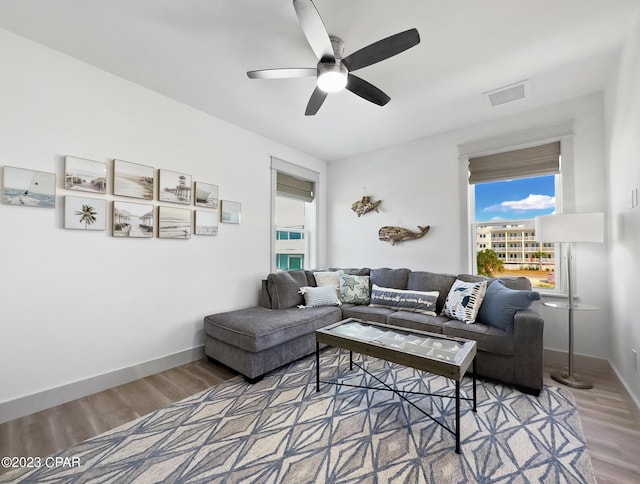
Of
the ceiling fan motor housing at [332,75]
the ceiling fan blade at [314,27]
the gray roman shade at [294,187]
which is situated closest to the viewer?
the ceiling fan blade at [314,27]

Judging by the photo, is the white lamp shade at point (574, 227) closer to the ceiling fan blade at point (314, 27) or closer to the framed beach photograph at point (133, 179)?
the ceiling fan blade at point (314, 27)

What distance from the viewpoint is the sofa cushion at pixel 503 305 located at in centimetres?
237

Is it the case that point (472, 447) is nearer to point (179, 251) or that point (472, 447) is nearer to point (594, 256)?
point (594, 256)

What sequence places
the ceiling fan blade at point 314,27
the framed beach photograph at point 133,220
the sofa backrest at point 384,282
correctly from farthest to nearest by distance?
the sofa backrest at point 384,282 < the framed beach photograph at point 133,220 < the ceiling fan blade at point 314,27

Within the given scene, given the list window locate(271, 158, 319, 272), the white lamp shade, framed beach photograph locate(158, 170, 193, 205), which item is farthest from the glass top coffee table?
framed beach photograph locate(158, 170, 193, 205)

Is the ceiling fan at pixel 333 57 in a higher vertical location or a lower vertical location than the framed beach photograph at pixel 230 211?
higher

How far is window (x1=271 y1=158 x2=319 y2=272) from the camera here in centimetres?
408

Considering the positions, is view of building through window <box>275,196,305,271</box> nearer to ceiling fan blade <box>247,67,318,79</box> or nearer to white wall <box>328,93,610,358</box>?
white wall <box>328,93,610,358</box>

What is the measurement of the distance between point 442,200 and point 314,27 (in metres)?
2.75

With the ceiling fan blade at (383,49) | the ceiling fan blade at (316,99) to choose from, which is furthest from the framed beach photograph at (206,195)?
the ceiling fan blade at (383,49)

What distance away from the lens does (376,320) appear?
3.16m

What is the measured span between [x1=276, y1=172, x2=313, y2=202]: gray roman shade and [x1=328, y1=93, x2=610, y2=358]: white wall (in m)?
0.46

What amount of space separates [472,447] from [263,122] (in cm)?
358

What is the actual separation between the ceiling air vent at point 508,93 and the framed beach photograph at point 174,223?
333 cm
